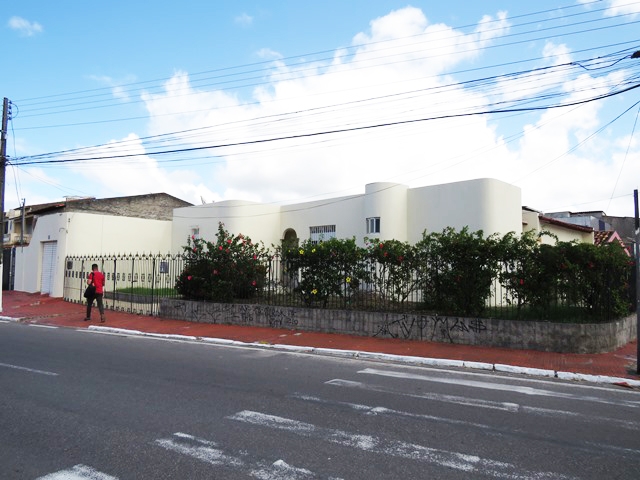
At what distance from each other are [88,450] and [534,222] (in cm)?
2265

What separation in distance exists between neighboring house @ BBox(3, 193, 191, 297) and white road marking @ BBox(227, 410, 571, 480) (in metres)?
22.4

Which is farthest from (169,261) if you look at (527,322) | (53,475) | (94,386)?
(53,475)

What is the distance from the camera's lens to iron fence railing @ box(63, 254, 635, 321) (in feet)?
34.7

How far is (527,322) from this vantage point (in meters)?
10.1

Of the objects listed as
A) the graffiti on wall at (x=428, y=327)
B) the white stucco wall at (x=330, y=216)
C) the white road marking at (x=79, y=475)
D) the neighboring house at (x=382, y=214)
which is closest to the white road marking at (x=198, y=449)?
the white road marking at (x=79, y=475)

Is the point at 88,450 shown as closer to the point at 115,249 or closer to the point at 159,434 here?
the point at 159,434

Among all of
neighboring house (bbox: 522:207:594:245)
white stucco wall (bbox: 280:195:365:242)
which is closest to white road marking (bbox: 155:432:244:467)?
white stucco wall (bbox: 280:195:365:242)

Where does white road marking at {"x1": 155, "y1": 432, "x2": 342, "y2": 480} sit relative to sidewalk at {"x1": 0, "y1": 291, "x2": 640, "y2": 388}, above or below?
below

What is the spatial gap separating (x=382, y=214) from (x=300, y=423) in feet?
58.7

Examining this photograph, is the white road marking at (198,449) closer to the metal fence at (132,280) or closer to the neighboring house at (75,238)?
the metal fence at (132,280)

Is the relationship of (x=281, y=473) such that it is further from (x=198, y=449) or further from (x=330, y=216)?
(x=330, y=216)

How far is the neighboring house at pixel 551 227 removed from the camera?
23000mm

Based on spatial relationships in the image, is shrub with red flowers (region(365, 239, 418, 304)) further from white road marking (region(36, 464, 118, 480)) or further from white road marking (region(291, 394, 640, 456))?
white road marking (region(36, 464, 118, 480))

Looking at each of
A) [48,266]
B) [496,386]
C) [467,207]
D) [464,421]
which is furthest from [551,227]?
[48,266]
